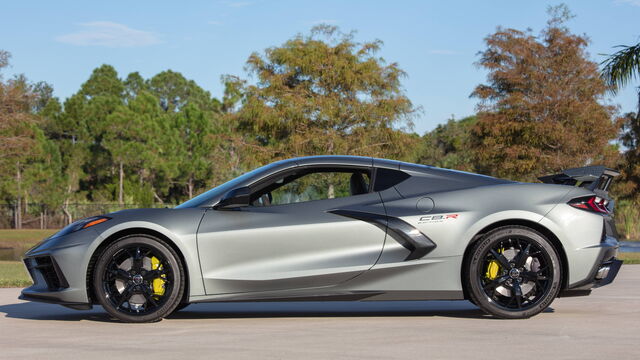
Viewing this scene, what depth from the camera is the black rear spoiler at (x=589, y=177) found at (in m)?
7.43

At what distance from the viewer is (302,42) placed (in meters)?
34.8

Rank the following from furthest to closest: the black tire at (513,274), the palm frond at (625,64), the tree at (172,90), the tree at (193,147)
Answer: the tree at (172,90)
the tree at (193,147)
the palm frond at (625,64)
the black tire at (513,274)

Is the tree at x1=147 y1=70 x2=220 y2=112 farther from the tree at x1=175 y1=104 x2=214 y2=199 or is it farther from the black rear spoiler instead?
the black rear spoiler

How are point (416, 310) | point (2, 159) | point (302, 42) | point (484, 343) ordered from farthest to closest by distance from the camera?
point (302, 42) → point (2, 159) → point (416, 310) → point (484, 343)

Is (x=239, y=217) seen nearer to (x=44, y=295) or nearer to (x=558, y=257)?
(x=44, y=295)

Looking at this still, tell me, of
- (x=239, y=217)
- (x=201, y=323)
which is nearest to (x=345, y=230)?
(x=239, y=217)

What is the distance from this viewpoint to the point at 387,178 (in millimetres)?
7348

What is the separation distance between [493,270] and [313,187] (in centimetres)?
161

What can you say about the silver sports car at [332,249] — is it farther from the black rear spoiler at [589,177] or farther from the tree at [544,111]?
the tree at [544,111]

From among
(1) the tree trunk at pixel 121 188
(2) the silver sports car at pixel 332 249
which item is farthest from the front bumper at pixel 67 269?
(1) the tree trunk at pixel 121 188

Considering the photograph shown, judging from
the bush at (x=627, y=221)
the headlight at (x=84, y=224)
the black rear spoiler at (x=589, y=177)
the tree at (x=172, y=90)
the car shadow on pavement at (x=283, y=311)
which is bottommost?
the bush at (x=627, y=221)

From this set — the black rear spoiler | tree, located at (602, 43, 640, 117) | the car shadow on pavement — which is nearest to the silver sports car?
the black rear spoiler

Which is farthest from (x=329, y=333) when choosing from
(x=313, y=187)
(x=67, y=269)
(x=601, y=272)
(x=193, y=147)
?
(x=193, y=147)

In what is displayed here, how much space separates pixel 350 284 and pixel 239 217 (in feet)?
3.42
